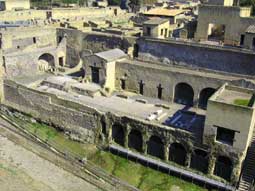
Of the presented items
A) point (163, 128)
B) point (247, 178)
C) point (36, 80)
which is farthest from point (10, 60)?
point (247, 178)

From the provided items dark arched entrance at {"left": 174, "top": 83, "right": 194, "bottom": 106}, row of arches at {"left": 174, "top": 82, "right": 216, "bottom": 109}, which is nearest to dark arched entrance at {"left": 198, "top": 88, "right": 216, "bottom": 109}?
row of arches at {"left": 174, "top": 82, "right": 216, "bottom": 109}

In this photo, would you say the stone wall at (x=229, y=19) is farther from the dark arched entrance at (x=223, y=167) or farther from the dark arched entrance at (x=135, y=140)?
the dark arched entrance at (x=223, y=167)

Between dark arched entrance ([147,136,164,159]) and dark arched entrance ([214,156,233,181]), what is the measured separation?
14.7ft

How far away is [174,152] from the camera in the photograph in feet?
84.5

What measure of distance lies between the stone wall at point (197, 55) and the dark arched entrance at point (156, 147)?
11.0 m

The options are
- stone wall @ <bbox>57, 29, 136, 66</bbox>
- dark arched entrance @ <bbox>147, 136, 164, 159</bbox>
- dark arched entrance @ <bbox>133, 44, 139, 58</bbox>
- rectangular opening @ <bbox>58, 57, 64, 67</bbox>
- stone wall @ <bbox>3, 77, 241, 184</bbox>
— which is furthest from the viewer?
rectangular opening @ <bbox>58, 57, 64, 67</bbox>

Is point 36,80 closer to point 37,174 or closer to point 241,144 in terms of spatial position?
point 37,174

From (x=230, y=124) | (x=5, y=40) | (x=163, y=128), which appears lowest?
(x=163, y=128)

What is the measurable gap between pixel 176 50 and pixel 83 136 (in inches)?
532

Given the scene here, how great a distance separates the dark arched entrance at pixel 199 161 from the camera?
80.0 ft

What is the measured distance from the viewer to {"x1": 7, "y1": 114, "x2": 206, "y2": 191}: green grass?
23.7 meters

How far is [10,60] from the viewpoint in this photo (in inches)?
1457

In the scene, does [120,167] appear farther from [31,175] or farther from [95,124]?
[31,175]

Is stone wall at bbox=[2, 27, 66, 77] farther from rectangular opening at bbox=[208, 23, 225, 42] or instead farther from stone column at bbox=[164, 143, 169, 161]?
stone column at bbox=[164, 143, 169, 161]
